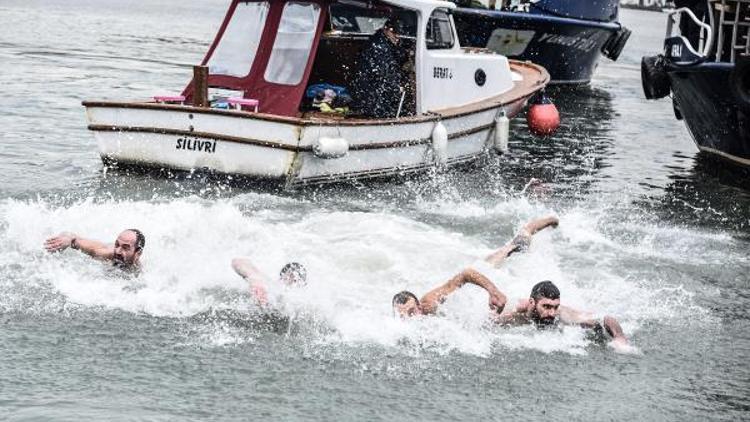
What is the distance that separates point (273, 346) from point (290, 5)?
758 centimetres

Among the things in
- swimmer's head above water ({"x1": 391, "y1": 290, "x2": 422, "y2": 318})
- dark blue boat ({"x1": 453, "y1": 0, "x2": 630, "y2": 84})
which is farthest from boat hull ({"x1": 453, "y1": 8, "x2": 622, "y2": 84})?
swimmer's head above water ({"x1": 391, "y1": 290, "x2": 422, "y2": 318})

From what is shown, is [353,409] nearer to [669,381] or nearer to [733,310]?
[669,381]

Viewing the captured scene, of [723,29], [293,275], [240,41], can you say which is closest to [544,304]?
[293,275]

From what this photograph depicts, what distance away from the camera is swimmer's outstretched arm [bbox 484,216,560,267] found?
1077cm

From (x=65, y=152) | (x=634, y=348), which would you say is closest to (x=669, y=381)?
(x=634, y=348)

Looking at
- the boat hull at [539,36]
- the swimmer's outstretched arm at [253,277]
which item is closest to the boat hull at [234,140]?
the swimmer's outstretched arm at [253,277]

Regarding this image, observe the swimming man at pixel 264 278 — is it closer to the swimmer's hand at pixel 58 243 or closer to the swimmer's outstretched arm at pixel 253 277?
the swimmer's outstretched arm at pixel 253 277

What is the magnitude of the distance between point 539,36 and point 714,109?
10490 millimetres

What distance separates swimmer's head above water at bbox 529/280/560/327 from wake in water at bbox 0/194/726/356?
13 centimetres

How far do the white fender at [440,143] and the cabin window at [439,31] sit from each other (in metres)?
1.41

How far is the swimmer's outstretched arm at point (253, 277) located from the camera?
9148 millimetres

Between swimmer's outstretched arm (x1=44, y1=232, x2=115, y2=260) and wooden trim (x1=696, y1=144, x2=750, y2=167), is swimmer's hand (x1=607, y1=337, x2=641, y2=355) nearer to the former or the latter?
swimmer's outstretched arm (x1=44, y1=232, x2=115, y2=260)

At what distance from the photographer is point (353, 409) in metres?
7.34

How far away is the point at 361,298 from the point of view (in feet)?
31.6
